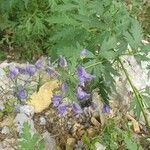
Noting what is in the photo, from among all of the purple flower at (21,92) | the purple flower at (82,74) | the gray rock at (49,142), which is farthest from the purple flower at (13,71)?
the purple flower at (82,74)

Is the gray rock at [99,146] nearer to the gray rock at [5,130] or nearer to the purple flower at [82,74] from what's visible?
the gray rock at [5,130]

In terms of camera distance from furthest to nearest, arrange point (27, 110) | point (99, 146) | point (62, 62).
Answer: point (27, 110), point (99, 146), point (62, 62)

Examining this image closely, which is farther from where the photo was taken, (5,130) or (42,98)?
(42,98)

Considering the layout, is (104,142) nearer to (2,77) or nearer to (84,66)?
(84,66)

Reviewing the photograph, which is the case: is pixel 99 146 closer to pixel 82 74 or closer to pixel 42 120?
pixel 42 120

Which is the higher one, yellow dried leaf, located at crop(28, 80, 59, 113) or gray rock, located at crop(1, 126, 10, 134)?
yellow dried leaf, located at crop(28, 80, 59, 113)

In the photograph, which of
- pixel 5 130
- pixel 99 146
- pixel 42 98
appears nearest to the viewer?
pixel 99 146

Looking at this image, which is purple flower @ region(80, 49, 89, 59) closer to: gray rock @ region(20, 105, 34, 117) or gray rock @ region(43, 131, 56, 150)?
gray rock @ region(43, 131, 56, 150)

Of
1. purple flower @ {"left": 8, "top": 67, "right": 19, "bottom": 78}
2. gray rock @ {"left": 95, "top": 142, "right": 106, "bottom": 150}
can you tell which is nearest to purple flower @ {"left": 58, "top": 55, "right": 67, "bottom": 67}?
purple flower @ {"left": 8, "top": 67, "right": 19, "bottom": 78}

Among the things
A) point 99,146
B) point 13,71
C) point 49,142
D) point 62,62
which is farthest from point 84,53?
point 49,142
